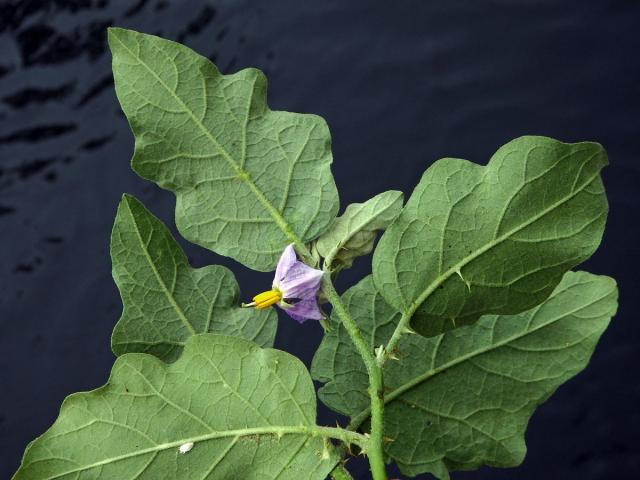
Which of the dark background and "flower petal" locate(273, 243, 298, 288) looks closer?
"flower petal" locate(273, 243, 298, 288)

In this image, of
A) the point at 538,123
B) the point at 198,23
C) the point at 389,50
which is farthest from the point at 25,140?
the point at 538,123

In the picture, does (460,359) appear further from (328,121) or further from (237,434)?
(328,121)

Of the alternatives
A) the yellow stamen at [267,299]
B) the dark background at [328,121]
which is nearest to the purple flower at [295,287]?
the yellow stamen at [267,299]

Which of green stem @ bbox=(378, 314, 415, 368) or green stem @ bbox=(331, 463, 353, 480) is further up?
green stem @ bbox=(378, 314, 415, 368)

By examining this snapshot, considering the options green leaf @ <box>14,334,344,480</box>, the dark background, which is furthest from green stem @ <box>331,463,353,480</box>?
the dark background

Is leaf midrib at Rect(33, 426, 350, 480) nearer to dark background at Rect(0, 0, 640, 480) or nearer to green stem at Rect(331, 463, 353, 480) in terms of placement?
green stem at Rect(331, 463, 353, 480)

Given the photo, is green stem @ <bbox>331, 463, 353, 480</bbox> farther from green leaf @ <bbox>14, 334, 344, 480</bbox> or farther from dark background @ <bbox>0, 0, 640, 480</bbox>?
dark background @ <bbox>0, 0, 640, 480</bbox>

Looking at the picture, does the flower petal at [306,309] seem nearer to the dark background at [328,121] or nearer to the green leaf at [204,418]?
the green leaf at [204,418]
